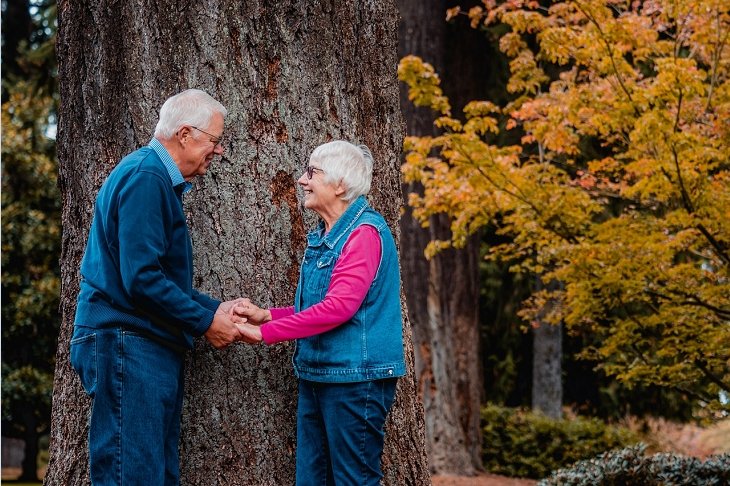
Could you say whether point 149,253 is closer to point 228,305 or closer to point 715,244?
point 228,305

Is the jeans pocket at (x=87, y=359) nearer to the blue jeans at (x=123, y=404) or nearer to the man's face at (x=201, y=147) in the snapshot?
the blue jeans at (x=123, y=404)

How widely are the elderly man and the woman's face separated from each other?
1.59 ft

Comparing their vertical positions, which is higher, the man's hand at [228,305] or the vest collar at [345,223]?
the vest collar at [345,223]

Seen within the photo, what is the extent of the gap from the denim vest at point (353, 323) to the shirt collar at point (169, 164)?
Answer: 1.81ft

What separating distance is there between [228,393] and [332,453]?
53 centimetres

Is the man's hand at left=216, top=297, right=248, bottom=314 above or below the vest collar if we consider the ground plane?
below

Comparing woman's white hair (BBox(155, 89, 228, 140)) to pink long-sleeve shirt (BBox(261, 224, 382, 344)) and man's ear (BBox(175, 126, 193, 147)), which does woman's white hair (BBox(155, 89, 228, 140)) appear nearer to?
man's ear (BBox(175, 126, 193, 147))

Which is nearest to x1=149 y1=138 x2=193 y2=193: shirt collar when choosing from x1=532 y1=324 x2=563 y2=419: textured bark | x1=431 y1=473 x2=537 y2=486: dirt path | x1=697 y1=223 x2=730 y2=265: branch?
x1=697 y1=223 x2=730 y2=265: branch

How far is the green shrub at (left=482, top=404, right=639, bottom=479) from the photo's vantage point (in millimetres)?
12633

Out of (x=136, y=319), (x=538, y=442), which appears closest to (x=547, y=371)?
(x=538, y=442)

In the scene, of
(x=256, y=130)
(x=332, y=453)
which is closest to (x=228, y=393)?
(x=332, y=453)

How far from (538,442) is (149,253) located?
1079 centimetres

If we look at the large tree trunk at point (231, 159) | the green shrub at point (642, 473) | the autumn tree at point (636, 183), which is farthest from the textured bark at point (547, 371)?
the large tree trunk at point (231, 159)

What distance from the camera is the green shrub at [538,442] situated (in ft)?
41.4
